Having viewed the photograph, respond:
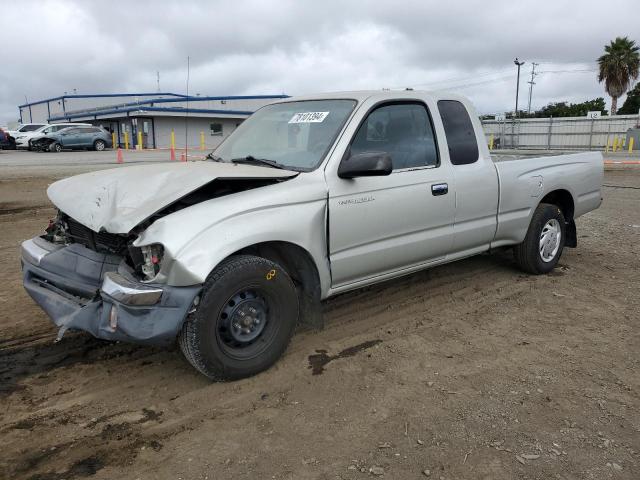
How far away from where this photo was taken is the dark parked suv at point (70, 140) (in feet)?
96.1

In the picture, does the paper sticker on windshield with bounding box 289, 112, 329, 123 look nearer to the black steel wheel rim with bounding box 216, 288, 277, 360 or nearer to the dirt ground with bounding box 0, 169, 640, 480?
the black steel wheel rim with bounding box 216, 288, 277, 360

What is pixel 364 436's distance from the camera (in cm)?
290

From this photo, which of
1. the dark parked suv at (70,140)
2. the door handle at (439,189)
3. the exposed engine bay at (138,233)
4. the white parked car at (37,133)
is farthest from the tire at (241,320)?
the white parked car at (37,133)

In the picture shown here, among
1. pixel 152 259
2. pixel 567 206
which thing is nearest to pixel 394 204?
pixel 152 259

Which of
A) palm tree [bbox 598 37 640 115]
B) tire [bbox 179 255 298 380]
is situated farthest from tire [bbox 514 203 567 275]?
palm tree [bbox 598 37 640 115]

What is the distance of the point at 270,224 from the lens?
340 centimetres

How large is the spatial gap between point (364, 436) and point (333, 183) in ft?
5.53

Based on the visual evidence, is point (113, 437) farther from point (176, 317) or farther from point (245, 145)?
point (245, 145)

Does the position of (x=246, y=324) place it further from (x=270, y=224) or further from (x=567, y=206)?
(x=567, y=206)

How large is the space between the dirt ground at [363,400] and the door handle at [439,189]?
106 centimetres

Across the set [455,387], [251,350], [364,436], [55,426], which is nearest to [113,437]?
[55,426]

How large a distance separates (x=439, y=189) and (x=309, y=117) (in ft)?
3.96

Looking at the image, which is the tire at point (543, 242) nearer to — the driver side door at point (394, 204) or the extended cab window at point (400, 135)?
the driver side door at point (394, 204)

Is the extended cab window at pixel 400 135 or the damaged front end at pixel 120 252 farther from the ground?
the extended cab window at pixel 400 135
